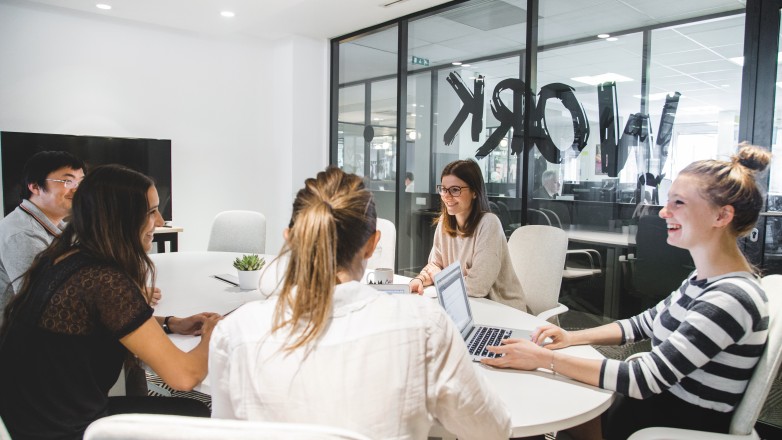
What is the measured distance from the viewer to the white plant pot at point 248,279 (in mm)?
2385

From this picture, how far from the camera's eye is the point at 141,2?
4.46 meters

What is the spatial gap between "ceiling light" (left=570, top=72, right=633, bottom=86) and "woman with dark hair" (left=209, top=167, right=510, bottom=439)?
307 centimetres

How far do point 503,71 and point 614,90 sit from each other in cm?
101

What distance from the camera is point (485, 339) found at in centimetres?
170

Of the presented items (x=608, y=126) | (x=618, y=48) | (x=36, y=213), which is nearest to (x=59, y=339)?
(x=36, y=213)

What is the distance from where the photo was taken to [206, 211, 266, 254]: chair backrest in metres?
3.88

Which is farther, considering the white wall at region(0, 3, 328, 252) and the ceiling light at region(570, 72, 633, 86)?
the white wall at region(0, 3, 328, 252)

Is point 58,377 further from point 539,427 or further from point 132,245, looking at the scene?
point 539,427

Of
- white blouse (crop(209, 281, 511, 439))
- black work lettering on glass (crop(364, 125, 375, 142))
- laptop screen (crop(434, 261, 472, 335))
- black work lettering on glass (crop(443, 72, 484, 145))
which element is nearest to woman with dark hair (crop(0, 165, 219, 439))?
white blouse (crop(209, 281, 511, 439))

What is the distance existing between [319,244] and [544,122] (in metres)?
3.38

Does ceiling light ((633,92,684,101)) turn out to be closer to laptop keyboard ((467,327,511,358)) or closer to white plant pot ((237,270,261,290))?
laptop keyboard ((467,327,511,358))

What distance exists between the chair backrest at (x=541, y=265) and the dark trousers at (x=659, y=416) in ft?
3.66

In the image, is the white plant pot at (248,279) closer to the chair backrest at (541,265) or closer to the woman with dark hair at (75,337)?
the woman with dark hair at (75,337)

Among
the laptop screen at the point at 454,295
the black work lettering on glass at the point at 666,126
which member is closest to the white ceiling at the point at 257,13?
the black work lettering on glass at the point at 666,126
